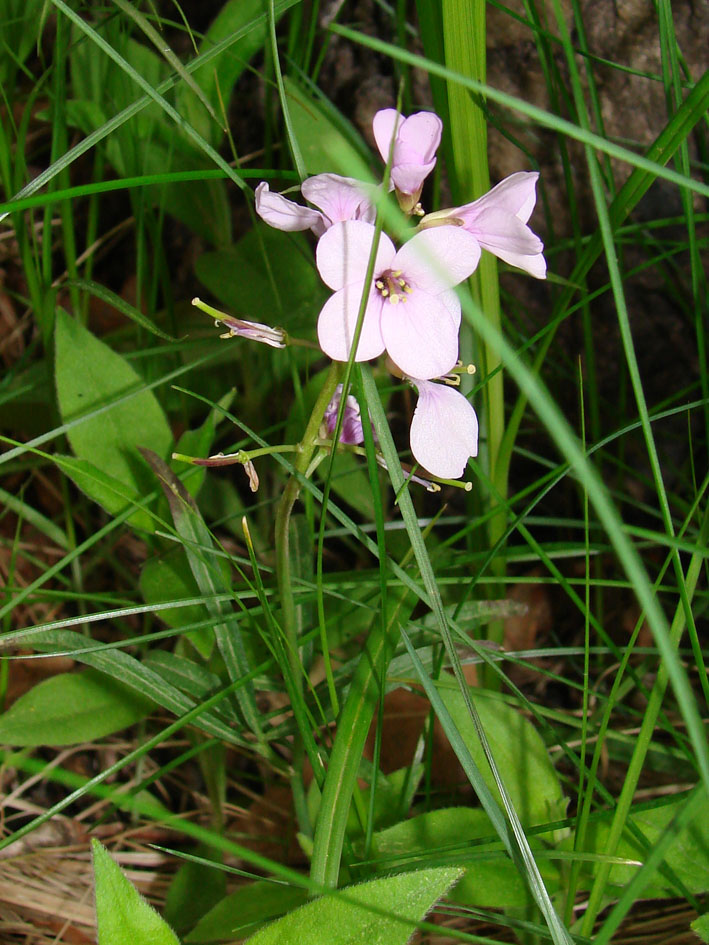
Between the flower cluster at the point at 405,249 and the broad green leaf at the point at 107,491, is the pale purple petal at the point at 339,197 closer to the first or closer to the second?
the flower cluster at the point at 405,249

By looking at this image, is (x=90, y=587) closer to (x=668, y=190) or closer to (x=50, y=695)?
(x=50, y=695)

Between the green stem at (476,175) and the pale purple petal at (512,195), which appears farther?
the green stem at (476,175)

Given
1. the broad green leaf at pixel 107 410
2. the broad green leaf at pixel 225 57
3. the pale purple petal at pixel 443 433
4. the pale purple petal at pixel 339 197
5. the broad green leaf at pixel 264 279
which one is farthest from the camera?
the broad green leaf at pixel 264 279

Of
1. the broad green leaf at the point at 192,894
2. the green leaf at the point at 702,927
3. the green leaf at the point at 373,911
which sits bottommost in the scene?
the broad green leaf at the point at 192,894

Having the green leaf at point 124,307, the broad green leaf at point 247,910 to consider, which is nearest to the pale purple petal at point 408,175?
the green leaf at point 124,307

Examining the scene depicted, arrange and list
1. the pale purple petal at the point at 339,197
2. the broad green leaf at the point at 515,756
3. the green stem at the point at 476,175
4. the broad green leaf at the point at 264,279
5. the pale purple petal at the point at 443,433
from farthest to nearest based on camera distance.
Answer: the broad green leaf at the point at 264,279 < the broad green leaf at the point at 515,756 < the green stem at the point at 476,175 < the pale purple petal at the point at 443,433 < the pale purple petal at the point at 339,197

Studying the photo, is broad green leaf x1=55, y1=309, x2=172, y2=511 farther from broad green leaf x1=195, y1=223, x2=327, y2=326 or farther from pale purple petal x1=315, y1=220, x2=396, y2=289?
pale purple petal x1=315, y1=220, x2=396, y2=289
